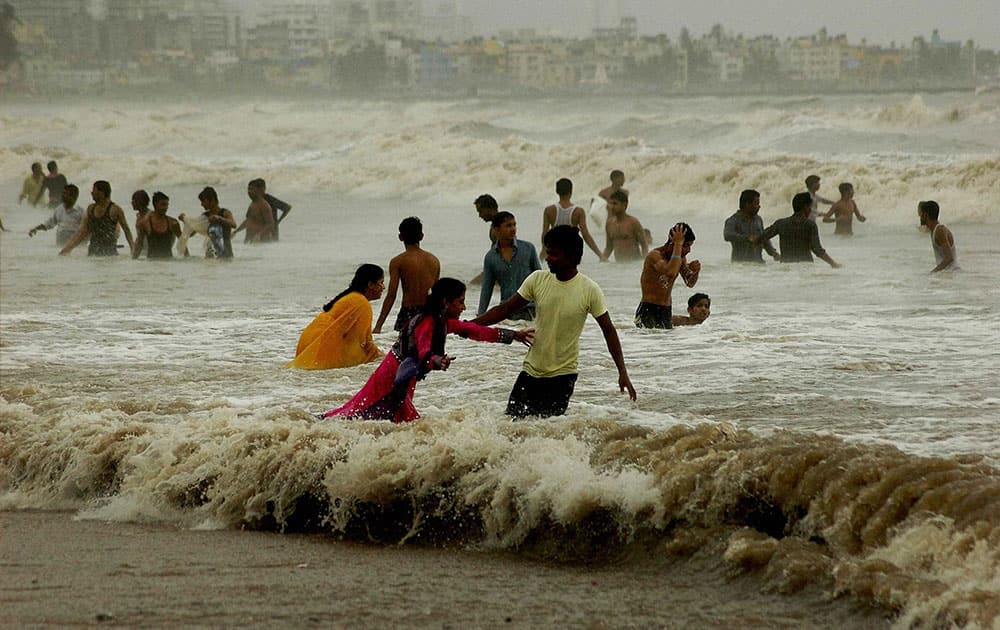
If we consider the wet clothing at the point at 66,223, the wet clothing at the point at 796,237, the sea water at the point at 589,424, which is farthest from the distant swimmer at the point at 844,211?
the wet clothing at the point at 66,223

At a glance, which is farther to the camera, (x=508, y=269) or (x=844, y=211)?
(x=844, y=211)

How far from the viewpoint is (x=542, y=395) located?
649 cm

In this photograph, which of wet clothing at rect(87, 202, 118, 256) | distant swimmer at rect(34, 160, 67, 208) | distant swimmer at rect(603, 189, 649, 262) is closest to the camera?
distant swimmer at rect(603, 189, 649, 262)

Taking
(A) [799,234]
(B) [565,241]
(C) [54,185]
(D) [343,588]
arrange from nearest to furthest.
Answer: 1. (D) [343,588]
2. (B) [565,241]
3. (A) [799,234]
4. (C) [54,185]

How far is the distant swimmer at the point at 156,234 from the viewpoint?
15.4m

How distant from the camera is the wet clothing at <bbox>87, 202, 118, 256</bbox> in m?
15.6

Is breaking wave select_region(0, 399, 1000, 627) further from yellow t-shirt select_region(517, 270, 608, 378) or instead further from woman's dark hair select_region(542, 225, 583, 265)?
woman's dark hair select_region(542, 225, 583, 265)

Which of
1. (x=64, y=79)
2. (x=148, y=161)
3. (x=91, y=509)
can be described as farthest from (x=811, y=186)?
(x=64, y=79)

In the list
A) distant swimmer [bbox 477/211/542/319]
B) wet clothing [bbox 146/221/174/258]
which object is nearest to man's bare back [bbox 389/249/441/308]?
distant swimmer [bbox 477/211/542/319]

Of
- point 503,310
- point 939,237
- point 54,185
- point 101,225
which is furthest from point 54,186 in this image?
point 503,310

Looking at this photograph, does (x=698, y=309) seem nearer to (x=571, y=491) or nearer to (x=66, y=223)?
(x=571, y=491)

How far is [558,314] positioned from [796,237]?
777cm

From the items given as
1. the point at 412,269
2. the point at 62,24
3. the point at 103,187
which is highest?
the point at 62,24

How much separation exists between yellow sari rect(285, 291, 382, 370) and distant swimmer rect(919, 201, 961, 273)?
231 inches
